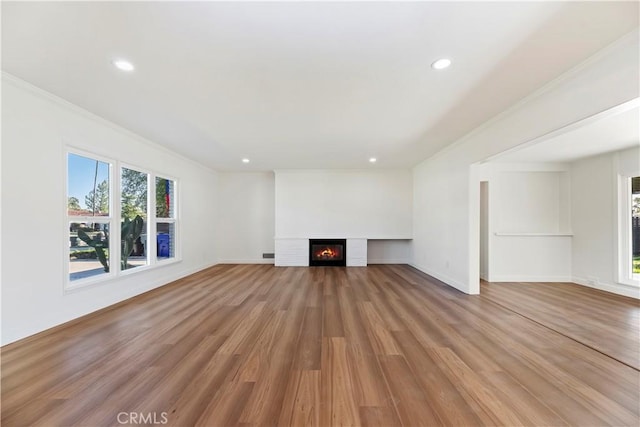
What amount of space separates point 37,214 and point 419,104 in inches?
176

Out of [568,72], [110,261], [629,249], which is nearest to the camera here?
[568,72]

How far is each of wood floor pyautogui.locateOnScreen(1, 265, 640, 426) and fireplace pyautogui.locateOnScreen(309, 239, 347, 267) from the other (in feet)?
9.85

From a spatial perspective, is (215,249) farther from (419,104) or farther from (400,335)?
(419,104)

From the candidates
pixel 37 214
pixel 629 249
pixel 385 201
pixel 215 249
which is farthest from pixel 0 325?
pixel 629 249

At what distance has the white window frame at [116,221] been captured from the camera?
291 centimetres

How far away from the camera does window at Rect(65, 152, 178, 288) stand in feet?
10.1

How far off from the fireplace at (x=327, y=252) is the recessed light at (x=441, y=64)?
4956 mm

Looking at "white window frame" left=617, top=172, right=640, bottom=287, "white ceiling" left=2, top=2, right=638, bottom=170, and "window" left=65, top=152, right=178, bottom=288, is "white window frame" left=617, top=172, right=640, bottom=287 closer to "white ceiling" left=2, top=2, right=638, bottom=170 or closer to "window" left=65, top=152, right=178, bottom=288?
"white ceiling" left=2, top=2, right=638, bottom=170

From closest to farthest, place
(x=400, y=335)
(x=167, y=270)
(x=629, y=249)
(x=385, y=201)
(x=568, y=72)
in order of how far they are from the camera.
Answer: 1. (x=568, y=72)
2. (x=400, y=335)
3. (x=629, y=249)
4. (x=167, y=270)
5. (x=385, y=201)

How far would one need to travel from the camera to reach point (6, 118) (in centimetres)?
231

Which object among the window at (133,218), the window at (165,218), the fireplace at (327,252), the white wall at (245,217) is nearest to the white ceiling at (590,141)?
the fireplace at (327,252)

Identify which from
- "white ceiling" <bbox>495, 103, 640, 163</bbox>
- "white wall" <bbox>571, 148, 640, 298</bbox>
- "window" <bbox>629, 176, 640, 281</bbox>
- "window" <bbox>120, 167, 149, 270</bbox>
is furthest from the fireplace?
"window" <bbox>629, 176, 640, 281</bbox>

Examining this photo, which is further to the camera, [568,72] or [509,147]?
[509,147]

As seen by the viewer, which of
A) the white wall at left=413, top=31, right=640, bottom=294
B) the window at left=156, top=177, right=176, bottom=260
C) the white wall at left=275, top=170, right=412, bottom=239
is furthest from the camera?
the white wall at left=275, top=170, right=412, bottom=239
